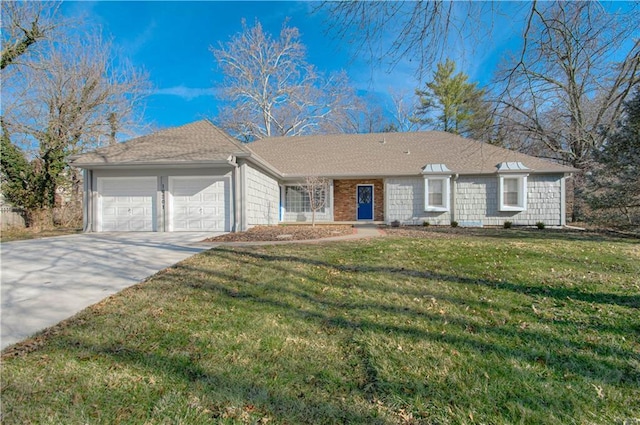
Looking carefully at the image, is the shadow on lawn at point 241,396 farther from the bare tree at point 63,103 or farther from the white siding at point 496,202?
the bare tree at point 63,103

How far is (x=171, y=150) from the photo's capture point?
1108 cm

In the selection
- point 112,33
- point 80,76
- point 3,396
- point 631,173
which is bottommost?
point 3,396

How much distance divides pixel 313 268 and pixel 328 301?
1523 mm

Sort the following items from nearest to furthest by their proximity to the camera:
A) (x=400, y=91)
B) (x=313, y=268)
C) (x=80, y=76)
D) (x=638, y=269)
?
(x=638, y=269) < (x=313, y=268) < (x=80, y=76) < (x=400, y=91)

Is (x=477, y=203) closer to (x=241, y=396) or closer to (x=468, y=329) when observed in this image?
(x=468, y=329)

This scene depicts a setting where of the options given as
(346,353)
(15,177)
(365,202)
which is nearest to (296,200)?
(365,202)

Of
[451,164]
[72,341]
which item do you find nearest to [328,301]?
[72,341]

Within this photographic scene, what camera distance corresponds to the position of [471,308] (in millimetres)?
3594

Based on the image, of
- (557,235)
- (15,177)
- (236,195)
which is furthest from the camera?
(15,177)

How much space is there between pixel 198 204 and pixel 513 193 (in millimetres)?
13667

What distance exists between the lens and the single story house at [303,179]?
10.9 meters

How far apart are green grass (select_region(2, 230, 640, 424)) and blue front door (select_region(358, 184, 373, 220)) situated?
1113 cm

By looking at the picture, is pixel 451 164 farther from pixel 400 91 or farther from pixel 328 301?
pixel 400 91

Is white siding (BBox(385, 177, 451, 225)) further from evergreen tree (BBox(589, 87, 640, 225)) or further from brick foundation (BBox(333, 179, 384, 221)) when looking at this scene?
evergreen tree (BBox(589, 87, 640, 225))
